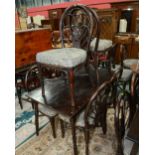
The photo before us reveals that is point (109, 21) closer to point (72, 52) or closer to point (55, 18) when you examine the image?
point (55, 18)

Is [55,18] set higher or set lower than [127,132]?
higher

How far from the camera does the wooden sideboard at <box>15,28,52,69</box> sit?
252 cm

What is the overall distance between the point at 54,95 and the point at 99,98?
0.46 meters

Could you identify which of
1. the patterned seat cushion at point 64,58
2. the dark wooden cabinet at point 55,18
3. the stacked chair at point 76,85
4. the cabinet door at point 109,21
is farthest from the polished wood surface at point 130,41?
the patterned seat cushion at point 64,58

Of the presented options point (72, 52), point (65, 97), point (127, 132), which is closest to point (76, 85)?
point (65, 97)

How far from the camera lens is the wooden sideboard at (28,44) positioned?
8.28 ft

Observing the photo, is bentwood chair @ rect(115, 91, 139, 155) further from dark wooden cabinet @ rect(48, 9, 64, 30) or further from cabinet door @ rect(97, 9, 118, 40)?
dark wooden cabinet @ rect(48, 9, 64, 30)

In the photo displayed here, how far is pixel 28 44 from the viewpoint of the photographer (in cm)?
265

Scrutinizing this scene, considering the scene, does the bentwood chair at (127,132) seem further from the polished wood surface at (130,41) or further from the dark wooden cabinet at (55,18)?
the dark wooden cabinet at (55,18)
